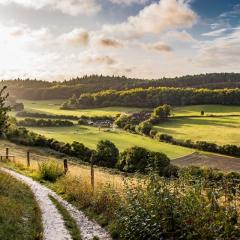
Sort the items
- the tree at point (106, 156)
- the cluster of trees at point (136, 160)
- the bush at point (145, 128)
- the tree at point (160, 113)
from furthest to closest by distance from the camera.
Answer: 1. the tree at point (160, 113)
2. the bush at point (145, 128)
3. the tree at point (106, 156)
4. the cluster of trees at point (136, 160)

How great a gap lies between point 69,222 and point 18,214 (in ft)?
6.49

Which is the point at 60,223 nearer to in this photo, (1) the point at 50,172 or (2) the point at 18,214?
(2) the point at 18,214

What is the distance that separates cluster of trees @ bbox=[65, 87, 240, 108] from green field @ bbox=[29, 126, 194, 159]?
153 ft

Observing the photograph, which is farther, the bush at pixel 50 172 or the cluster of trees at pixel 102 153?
the cluster of trees at pixel 102 153

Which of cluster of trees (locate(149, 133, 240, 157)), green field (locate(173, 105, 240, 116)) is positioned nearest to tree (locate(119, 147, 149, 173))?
cluster of trees (locate(149, 133, 240, 157))

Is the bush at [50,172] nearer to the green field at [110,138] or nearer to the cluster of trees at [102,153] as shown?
the cluster of trees at [102,153]

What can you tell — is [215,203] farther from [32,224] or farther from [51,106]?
[51,106]

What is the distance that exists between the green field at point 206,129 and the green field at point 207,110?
8.02 metres

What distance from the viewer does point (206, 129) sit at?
5202 inches

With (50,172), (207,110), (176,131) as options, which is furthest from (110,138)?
(50,172)

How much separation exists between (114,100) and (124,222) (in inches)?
6629

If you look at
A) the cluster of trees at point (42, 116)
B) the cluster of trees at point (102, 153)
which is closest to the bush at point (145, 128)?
the cluster of trees at point (42, 116)

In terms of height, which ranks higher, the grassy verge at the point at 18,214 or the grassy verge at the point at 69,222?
the grassy verge at the point at 18,214

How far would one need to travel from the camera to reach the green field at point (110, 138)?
101 m
